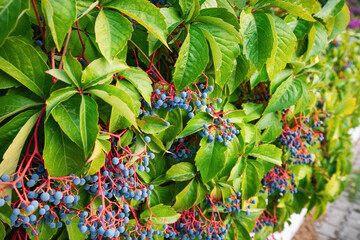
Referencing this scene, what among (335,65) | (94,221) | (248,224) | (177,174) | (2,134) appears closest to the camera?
(2,134)

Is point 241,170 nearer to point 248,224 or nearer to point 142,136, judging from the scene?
point 248,224

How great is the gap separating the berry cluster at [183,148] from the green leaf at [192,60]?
11.9 inches

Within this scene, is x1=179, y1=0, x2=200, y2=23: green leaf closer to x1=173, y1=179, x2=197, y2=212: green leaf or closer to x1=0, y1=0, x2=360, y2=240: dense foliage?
x1=0, y1=0, x2=360, y2=240: dense foliage

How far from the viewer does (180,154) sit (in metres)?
1.13

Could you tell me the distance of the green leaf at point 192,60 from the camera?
35.5 inches

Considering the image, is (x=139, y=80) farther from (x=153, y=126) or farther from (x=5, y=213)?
(x=5, y=213)

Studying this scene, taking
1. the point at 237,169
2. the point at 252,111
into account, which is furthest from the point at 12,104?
the point at 252,111

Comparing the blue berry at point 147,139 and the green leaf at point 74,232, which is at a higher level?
the blue berry at point 147,139

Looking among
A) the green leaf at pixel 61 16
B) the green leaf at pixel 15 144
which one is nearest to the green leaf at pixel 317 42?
the green leaf at pixel 61 16

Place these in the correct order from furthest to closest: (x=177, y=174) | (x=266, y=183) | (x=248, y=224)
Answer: (x=266, y=183), (x=248, y=224), (x=177, y=174)

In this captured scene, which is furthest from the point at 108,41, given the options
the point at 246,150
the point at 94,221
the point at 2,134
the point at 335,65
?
the point at 335,65

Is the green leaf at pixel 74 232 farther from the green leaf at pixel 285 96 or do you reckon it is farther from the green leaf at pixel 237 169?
the green leaf at pixel 285 96

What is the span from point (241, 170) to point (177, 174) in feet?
1.07

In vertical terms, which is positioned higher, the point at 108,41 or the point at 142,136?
the point at 108,41
